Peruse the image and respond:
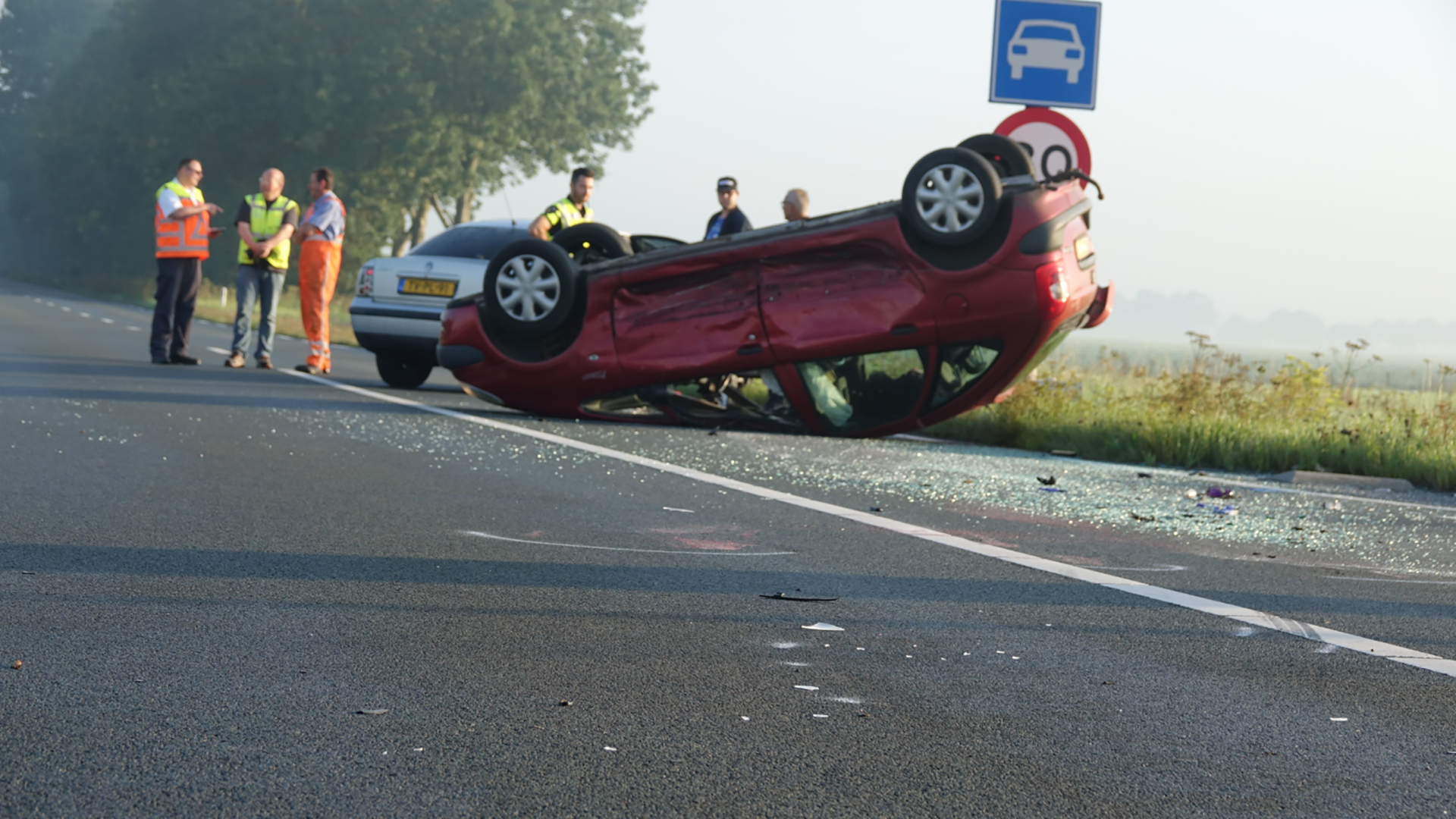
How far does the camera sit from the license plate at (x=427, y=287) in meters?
13.5

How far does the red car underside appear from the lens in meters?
9.54

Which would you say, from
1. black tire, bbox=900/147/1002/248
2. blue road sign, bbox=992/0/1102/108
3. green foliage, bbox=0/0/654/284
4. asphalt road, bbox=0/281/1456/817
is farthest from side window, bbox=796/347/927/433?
green foliage, bbox=0/0/654/284

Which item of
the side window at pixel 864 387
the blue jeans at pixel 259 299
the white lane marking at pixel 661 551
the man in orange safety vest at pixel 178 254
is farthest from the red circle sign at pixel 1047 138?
the man in orange safety vest at pixel 178 254

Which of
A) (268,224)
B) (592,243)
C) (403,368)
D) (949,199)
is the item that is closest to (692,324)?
(592,243)

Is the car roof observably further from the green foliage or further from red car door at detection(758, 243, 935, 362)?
the green foliage

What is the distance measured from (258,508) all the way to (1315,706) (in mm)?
4173

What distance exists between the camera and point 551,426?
10422mm

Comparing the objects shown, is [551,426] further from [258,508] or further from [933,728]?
[933,728]

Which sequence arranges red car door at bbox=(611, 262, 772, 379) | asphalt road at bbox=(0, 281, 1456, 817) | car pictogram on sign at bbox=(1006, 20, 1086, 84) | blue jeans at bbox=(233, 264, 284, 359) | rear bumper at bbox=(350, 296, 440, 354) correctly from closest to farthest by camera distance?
asphalt road at bbox=(0, 281, 1456, 817), red car door at bbox=(611, 262, 772, 379), car pictogram on sign at bbox=(1006, 20, 1086, 84), rear bumper at bbox=(350, 296, 440, 354), blue jeans at bbox=(233, 264, 284, 359)

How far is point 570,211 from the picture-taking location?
12500mm

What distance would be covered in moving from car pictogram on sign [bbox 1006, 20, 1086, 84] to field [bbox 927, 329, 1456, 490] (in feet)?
8.13

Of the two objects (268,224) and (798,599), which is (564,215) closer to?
(268,224)

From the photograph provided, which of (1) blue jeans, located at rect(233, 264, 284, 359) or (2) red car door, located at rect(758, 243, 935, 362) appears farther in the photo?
(1) blue jeans, located at rect(233, 264, 284, 359)

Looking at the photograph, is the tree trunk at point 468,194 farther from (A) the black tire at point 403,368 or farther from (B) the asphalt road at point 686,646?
(B) the asphalt road at point 686,646
